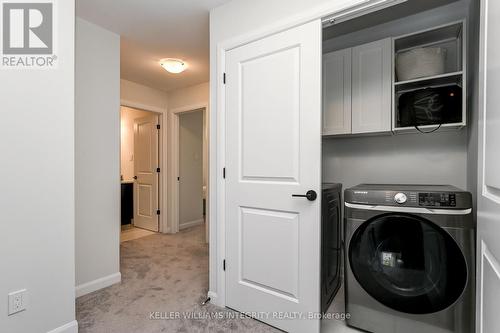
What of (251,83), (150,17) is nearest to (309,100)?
(251,83)

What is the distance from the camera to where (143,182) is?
465 cm

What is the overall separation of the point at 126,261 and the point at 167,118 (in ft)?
8.03

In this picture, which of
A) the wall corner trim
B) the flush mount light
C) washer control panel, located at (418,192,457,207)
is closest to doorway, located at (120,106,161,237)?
the flush mount light

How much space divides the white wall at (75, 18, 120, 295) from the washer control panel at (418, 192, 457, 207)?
2.64 metres

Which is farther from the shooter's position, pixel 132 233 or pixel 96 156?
pixel 132 233

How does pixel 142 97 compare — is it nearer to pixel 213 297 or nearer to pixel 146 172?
pixel 146 172

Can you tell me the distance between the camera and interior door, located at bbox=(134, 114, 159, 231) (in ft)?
14.7

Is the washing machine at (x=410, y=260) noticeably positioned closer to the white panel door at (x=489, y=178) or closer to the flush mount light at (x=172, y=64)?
the white panel door at (x=489, y=178)

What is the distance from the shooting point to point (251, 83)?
1.87 meters

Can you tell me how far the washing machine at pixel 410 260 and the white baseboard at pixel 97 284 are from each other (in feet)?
7.13

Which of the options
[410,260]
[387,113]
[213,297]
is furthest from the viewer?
[213,297]

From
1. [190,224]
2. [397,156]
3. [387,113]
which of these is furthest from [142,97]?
[397,156]

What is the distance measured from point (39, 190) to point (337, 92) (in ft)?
7.58

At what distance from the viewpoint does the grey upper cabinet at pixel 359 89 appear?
6.47 ft
